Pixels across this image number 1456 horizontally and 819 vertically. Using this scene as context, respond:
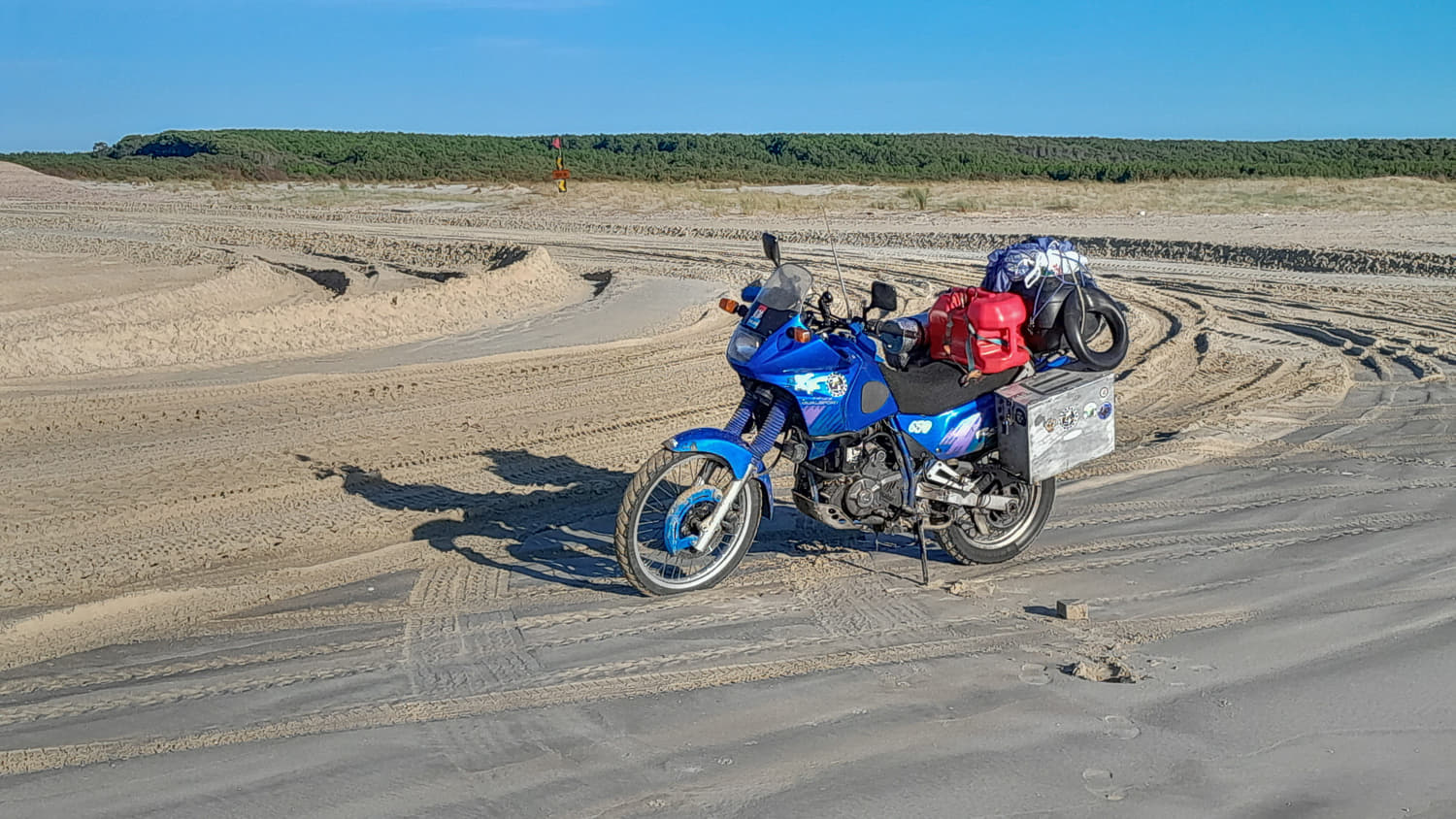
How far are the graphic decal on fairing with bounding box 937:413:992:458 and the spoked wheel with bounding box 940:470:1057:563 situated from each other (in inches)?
9.2

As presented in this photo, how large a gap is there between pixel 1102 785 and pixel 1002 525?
248cm

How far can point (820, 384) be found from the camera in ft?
18.3

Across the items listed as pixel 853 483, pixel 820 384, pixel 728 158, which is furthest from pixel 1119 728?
pixel 728 158

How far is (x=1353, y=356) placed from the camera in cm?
1243

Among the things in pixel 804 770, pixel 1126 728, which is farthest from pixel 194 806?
pixel 1126 728

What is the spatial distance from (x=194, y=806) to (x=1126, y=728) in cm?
288

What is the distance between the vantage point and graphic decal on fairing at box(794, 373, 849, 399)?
5.53 meters

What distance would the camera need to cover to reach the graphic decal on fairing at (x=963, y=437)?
6000 mm

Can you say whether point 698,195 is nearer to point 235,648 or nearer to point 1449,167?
point 1449,167

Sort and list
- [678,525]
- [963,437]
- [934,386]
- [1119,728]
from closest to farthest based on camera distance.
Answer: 1. [1119,728]
2. [678,525]
3. [934,386]
4. [963,437]

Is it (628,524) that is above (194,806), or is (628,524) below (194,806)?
above

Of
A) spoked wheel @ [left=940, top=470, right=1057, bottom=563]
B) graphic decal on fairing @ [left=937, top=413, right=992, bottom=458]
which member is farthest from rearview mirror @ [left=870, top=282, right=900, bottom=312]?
spoked wheel @ [left=940, top=470, right=1057, bottom=563]

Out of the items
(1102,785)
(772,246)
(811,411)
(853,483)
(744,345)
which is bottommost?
(1102,785)

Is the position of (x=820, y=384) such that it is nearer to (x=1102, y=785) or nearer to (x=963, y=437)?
(x=963, y=437)
